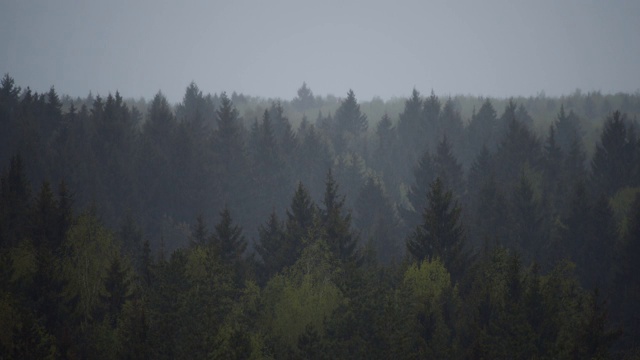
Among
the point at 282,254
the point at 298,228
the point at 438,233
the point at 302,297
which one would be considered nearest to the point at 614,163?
→ the point at 438,233

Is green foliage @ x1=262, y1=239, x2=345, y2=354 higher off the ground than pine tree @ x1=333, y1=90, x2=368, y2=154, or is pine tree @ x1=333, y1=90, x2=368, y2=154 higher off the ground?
pine tree @ x1=333, y1=90, x2=368, y2=154

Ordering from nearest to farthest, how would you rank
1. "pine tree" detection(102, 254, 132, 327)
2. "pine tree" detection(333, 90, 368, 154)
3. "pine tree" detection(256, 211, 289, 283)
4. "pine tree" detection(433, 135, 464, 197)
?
1. "pine tree" detection(102, 254, 132, 327)
2. "pine tree" detection(256, 211, 289, 283)
3. "pine tree" detection(433, 135, 464, 197)
4. "pine tree" detection(333, 90, 368, 154)

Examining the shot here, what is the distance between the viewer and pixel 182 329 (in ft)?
84.6

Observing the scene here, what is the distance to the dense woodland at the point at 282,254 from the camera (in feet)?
81.8

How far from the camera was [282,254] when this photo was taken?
35500 mm

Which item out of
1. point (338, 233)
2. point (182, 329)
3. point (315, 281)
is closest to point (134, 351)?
point (182, 329)

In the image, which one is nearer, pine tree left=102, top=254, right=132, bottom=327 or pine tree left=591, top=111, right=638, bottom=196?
pine tree left=102, top=254, right=132, bottom=327

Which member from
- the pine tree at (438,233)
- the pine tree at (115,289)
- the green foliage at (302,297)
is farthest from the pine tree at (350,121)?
the pine tree at (115,289)

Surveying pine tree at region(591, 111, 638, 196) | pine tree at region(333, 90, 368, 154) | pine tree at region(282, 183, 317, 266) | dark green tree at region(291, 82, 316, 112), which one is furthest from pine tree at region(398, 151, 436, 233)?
dark green tree at region(291, 82, 316, 112)

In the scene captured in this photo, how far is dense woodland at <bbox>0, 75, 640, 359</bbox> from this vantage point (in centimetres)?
2492

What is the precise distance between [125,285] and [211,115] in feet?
216

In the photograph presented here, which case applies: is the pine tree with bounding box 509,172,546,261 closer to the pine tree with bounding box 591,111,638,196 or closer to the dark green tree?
the pine tree with bounding box 591,111,638,196

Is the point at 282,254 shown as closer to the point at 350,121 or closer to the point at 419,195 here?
the point at 419,195

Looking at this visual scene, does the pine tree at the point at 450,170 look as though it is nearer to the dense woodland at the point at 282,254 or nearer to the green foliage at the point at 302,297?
the dense woodland at the point at 282,254
